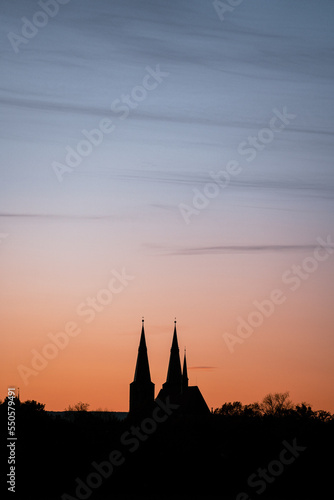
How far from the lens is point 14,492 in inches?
2842

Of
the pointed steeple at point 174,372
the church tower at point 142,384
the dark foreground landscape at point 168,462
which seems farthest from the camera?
the pointed steeple at point 174,372

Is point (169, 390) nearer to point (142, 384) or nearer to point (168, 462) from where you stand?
point (142, 384)

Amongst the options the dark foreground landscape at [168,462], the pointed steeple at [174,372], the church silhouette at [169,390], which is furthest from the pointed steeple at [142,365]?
the dark foreground landscape at [168,462]

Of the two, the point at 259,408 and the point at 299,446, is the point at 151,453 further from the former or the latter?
the point at 259,408

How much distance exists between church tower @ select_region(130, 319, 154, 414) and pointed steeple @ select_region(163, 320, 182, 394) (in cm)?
420

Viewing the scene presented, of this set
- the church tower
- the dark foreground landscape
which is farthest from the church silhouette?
the dark foreground landscape

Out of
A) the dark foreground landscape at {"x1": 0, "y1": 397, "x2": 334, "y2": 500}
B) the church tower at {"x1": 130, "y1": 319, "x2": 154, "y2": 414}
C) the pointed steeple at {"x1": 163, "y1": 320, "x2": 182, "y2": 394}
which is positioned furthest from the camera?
the pointed steeple at {"x1": 163, "y1": 320, "x2": 182, "y2": 394}

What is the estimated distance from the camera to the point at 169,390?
14488cm

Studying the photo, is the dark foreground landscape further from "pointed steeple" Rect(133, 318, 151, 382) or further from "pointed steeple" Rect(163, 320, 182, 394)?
"pointed steeple" Rect(163, 320, 182, 394)

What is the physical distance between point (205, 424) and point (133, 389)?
37380mm

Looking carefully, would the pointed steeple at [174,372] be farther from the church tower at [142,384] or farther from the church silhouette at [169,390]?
the church tower at [142,384]

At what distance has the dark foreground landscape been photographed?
76.9 metres

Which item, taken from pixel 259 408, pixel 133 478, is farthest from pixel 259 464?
pixel 259 408

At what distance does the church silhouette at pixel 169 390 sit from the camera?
140875 mm
